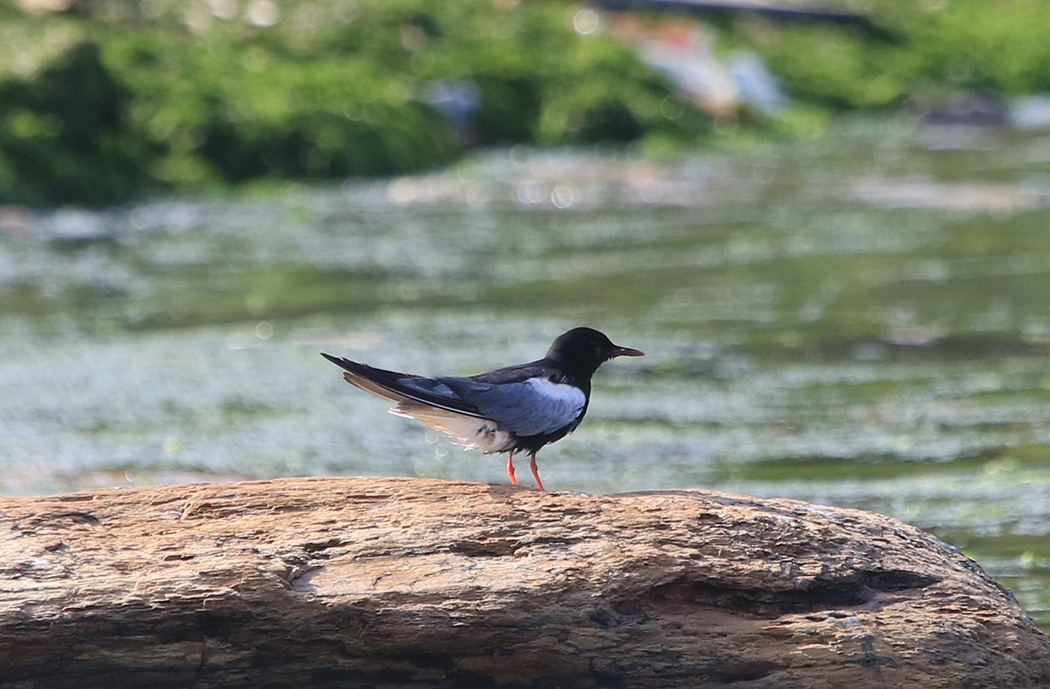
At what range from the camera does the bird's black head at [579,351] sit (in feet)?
18.4

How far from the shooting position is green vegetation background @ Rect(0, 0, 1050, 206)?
17.6 meters

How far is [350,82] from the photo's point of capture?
792 inches

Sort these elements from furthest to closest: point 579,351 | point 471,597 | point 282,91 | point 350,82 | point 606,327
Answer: point 350,82, point 282,91, point 606,327, point 579,351, point 471,597

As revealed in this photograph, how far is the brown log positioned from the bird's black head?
79 cm

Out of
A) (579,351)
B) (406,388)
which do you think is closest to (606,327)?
(579,351)

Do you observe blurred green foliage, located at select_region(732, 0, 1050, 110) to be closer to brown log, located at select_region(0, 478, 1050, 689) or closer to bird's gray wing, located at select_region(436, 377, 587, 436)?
bird's gray wing, located at select_region(436, 377, 587, 436)


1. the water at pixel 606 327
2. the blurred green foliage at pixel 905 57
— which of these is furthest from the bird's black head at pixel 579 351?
the blurred green foliage at pixel 905 57

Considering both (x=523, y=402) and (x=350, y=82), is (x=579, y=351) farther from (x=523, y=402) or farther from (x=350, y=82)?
(x=350, y=82)

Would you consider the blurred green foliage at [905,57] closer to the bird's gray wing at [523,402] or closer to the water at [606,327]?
the water at [606,327]

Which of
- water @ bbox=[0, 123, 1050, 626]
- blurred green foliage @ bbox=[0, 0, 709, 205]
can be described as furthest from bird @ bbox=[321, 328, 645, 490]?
blurred green foliage @ bbox=[0, 0, 709, 205]

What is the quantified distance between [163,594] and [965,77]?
77.8 ft

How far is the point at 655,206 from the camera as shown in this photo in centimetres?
1694

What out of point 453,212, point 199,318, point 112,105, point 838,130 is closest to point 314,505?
point 199,318

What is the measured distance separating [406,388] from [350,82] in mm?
15482
